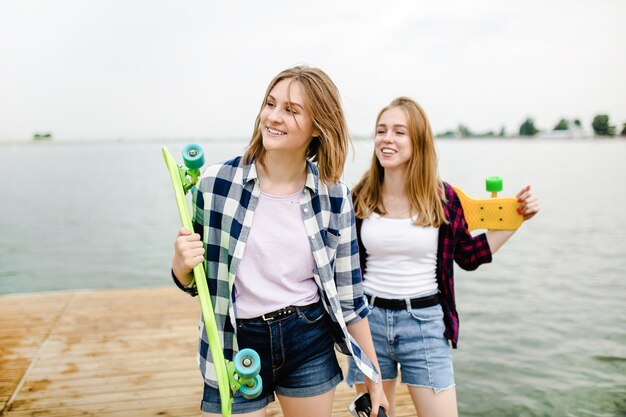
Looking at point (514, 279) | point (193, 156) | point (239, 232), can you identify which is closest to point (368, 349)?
point (239, 232)

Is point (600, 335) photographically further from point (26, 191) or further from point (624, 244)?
point (26, 191)

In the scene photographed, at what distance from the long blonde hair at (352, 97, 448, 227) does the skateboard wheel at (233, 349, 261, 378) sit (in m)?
1.05

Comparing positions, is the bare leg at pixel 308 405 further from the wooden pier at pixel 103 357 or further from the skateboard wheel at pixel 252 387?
the wooden pier at pixel 103 357

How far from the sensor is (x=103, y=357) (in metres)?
3.64

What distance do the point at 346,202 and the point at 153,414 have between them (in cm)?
194

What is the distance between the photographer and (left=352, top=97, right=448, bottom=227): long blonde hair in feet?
7.32

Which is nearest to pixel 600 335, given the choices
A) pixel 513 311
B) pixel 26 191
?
pixel 513 311

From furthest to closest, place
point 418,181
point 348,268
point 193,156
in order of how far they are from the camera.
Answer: point 418,181, point 348,268, point 193,156

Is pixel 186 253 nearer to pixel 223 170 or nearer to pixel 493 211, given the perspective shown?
pixel 223 170

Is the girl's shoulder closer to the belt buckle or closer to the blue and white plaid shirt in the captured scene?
the blue and white plaid shirt

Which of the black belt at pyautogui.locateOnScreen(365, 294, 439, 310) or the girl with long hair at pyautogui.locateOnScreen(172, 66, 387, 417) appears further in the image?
the black belt at pyautogui.locateOnScreen(365, 294, 439, 310)

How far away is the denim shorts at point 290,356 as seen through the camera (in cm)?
152

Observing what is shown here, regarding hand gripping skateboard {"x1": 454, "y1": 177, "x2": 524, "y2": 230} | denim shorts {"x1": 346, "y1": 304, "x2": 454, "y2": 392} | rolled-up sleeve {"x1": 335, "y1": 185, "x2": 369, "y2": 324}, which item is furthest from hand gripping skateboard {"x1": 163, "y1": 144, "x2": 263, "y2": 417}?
hand gripping skateboard {"x1": 454, "y1": 177, "x2": 524, "y2": 230}

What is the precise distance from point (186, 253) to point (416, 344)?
110cm
